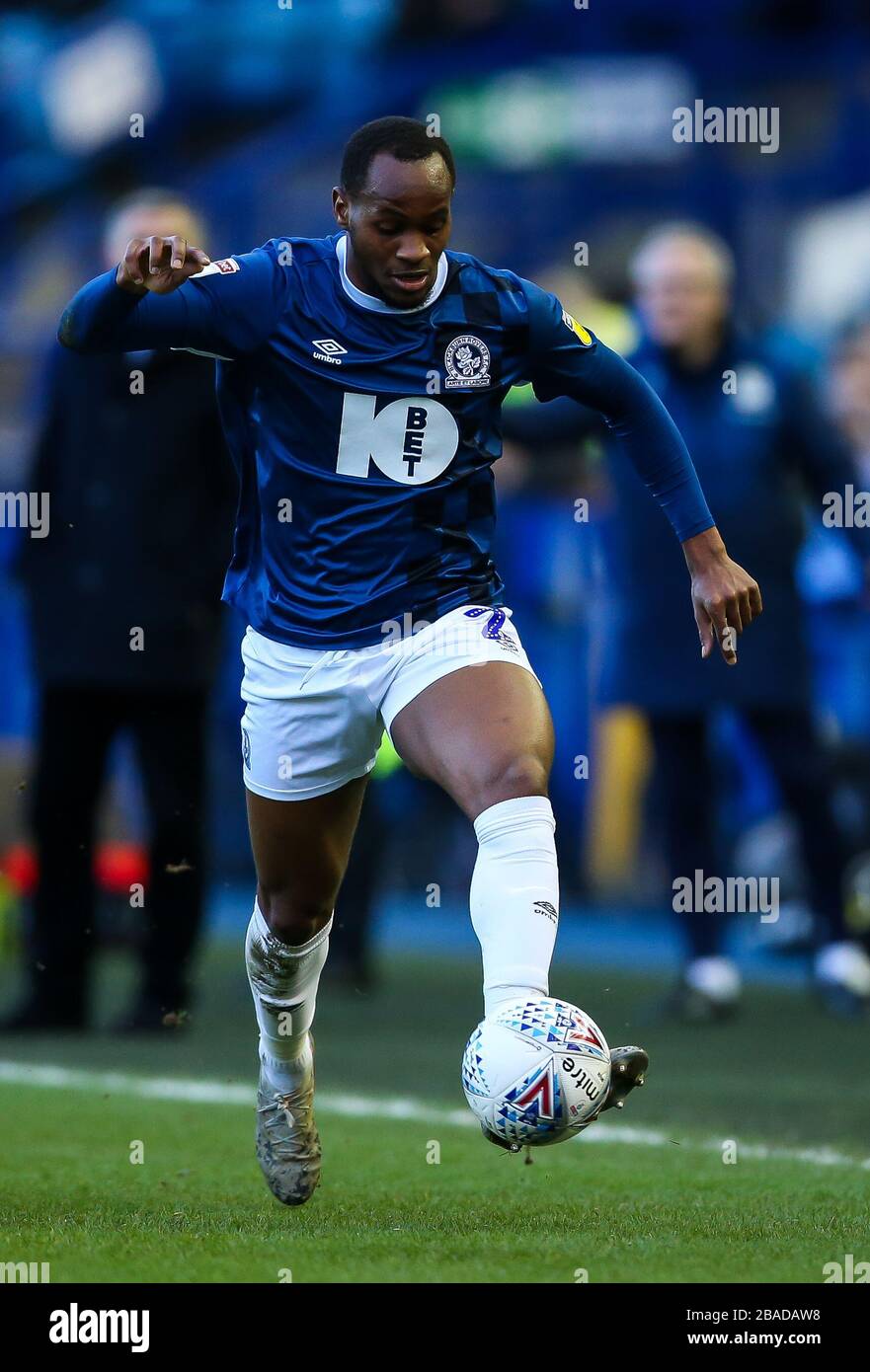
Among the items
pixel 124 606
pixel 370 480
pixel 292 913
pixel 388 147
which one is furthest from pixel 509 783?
pixel 124 606

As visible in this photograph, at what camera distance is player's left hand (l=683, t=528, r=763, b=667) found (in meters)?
4.91

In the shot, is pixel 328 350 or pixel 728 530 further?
pixel 728 530

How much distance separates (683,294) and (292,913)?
4534 mm

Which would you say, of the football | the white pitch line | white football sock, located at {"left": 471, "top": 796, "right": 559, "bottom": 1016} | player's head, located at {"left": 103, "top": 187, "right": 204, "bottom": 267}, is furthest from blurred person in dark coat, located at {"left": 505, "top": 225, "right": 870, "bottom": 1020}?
the football

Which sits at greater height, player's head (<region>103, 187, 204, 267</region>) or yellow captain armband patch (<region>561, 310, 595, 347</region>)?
player's head (<region>103, 187, 204, 267</region>)

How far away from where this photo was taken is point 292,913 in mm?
5203

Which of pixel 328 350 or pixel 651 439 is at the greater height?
pixel 328 350

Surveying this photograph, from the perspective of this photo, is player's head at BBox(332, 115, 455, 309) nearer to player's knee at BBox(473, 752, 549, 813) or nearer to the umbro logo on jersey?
the umbro logo on jersey

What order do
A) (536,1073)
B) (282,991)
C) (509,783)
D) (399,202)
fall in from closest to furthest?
(536,1073), (509,783), (399,202), (282,991)

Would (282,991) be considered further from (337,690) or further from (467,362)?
(467,362)

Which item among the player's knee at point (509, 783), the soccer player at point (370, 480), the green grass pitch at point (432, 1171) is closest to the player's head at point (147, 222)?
the green grass pitch at point (432, 1171)

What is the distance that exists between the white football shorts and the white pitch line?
5.13ft

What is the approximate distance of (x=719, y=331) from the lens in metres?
9.18

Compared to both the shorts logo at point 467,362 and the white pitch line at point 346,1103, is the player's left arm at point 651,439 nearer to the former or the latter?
the shorts logo at point 467,362
